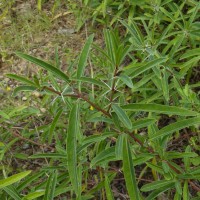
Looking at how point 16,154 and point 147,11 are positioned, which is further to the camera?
point 147,11

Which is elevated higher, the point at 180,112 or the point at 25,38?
A: the point at 25,38

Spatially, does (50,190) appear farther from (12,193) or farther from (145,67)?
(145,67)

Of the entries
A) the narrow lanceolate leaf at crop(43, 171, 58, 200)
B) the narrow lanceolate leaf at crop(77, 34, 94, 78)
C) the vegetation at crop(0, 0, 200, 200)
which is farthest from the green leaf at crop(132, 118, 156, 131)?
the narrow lanceolate leaf at crop(43, 171, 58, 200)

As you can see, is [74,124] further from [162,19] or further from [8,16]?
[8,16]

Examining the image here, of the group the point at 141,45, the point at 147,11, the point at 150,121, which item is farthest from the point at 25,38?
the point at 150,121

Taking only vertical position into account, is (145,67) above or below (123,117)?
above

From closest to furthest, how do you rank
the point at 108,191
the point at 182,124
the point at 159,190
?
the point at 182,124 < the point at 159,190 < the point at 108,191

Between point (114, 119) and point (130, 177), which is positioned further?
point (114, 119)

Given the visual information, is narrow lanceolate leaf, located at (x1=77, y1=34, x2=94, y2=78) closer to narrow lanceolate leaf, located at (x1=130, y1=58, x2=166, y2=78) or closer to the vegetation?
the vegetation

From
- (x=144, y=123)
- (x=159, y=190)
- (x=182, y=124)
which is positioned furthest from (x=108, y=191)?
(x=182, y=124)
